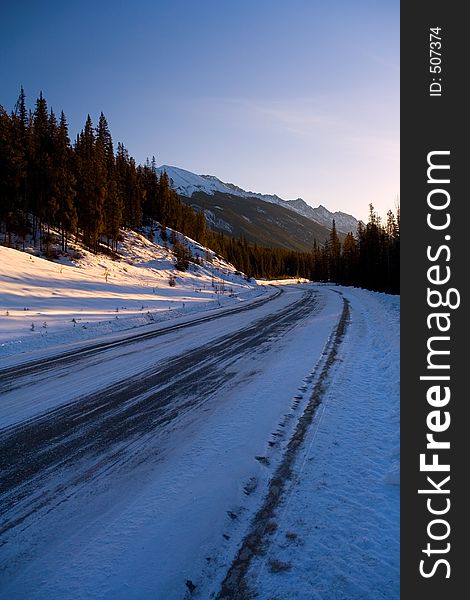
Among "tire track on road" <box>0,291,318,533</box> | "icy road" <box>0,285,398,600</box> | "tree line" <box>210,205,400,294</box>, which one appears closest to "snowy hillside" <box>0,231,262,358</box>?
"icy road" <box>0,285,398,600</box>

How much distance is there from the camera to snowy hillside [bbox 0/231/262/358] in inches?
469

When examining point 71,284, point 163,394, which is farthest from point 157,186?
point 163,394

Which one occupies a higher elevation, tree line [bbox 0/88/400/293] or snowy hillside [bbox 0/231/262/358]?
tree line [bbox 0/88/400/293]

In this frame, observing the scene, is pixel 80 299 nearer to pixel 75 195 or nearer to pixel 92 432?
pixel 92 432

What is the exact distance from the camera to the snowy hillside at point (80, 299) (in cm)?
1191

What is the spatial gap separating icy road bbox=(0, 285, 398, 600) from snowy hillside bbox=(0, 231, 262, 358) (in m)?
4.89

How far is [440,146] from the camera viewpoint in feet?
9.53

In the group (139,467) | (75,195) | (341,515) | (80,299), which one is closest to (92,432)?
(139,467)

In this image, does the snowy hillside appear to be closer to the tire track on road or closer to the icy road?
the icy road

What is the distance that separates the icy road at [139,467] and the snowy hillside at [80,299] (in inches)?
193

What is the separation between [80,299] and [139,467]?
732 inches

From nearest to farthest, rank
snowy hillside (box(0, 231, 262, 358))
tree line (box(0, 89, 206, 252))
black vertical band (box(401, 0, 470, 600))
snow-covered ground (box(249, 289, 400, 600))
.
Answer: snow-covered ground (box(249, 289, 400, 600)) → black vertical band (box(401, 0, 470, 600)) → snowy hillside (box(0, 231, 262, 358)) → tree line (box(0, 89, 206, 252))

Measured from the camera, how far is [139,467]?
3365 millimetres

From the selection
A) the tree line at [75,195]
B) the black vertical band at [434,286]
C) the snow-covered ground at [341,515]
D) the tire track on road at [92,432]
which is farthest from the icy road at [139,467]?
the tree line at [75,195]
